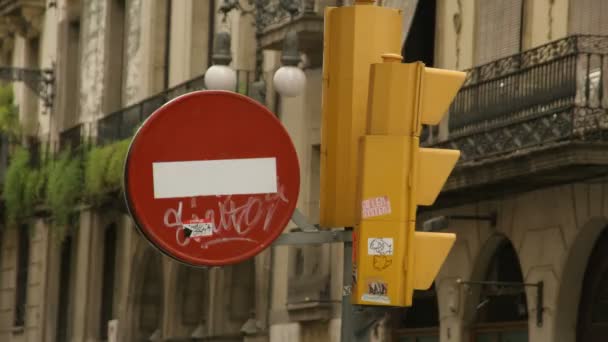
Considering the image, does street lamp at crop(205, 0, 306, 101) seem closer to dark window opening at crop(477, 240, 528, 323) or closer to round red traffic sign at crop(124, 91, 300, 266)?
dark window opening at crop(477, 240, 528, 323)

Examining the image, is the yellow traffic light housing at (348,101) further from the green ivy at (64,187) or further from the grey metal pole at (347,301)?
the green ivy at (64,187)

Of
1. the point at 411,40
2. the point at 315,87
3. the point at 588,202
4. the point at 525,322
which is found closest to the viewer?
the point at 588,202

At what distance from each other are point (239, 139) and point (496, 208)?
50.8 feet

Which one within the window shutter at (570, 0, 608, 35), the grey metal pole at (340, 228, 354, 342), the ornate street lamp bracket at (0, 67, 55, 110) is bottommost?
the grey metal pole at (340, 228, 354, 342)

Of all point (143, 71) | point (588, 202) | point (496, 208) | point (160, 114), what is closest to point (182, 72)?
point (143, 71)

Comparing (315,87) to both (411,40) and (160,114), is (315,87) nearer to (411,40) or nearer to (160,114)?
(411,40)

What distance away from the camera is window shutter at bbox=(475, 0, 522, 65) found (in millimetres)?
21234

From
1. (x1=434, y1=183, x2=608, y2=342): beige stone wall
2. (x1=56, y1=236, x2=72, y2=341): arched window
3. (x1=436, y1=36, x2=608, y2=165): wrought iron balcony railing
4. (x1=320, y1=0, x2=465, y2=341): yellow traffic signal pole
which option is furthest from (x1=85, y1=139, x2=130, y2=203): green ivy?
(x1=320, y1=0, x2=465, y2=341): yellow traffic signal pole

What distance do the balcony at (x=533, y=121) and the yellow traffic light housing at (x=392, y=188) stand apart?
463 inches

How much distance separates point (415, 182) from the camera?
19.8 ft

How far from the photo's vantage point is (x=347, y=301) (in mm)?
6340

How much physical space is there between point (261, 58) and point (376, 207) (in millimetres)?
22597

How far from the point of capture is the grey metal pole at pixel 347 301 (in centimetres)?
624

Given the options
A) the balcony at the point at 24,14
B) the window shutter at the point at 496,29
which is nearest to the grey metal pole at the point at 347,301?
the window shutter at the point at 496,29
